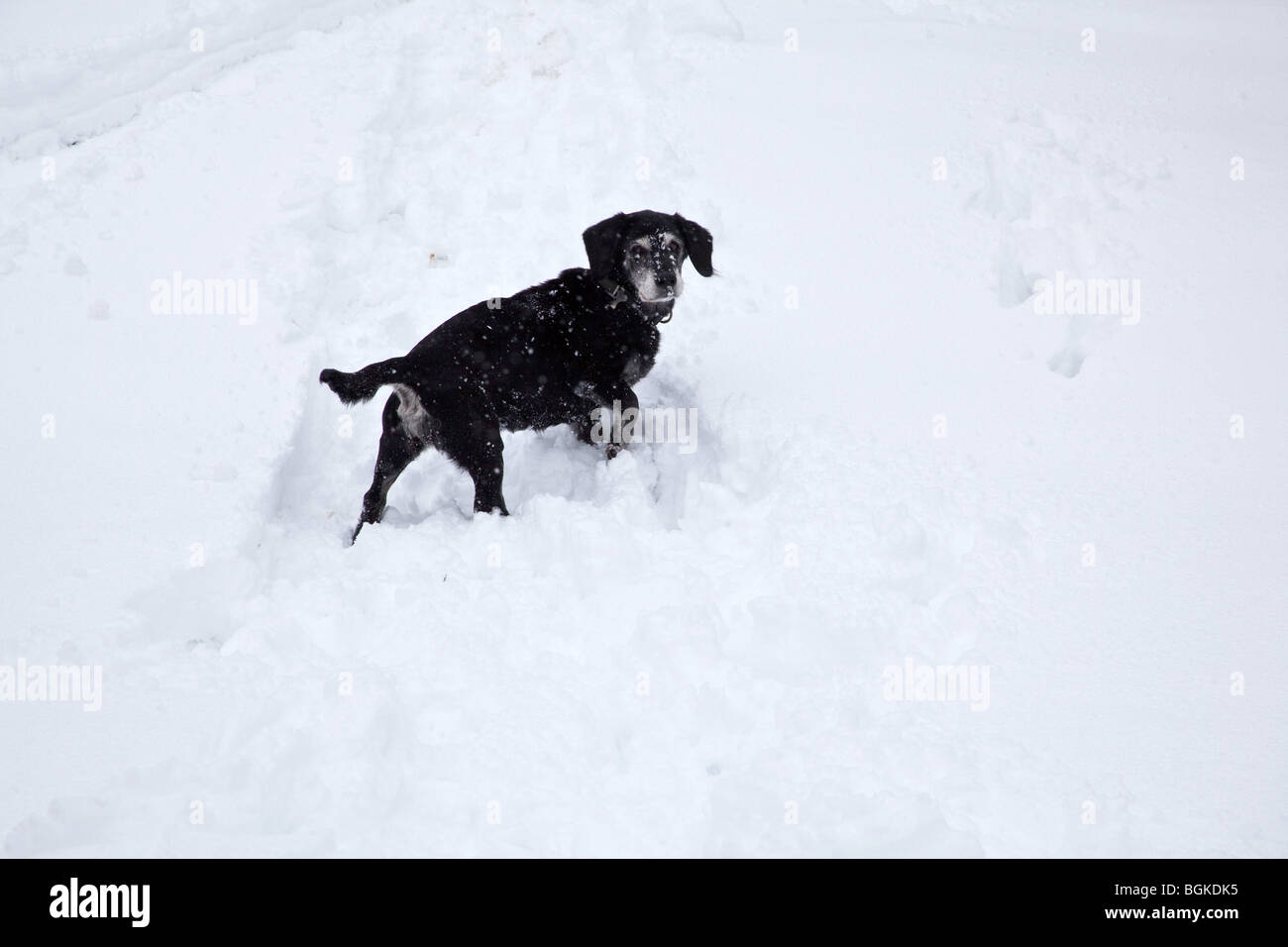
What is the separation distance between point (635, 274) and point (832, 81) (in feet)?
11.6

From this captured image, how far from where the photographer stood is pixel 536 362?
4.37 metres

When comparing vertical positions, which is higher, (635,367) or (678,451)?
(635,367)

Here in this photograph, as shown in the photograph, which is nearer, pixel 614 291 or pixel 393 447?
pixel 393 447

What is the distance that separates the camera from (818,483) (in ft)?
13.3

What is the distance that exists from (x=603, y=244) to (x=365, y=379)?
55.0 inches

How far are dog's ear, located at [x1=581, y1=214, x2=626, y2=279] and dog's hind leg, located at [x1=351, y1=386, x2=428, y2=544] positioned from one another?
117 cm
